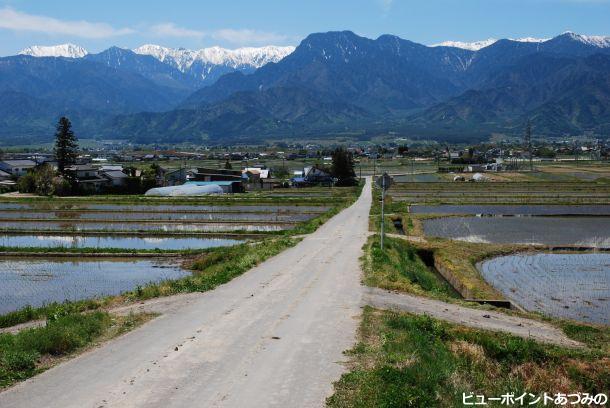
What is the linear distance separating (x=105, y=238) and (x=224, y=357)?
29.1m

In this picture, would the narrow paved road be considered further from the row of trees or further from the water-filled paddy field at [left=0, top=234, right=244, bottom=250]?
the row of trees

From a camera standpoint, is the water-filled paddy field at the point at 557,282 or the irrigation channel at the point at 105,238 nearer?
the water-filled paddy field at the point at 557,282

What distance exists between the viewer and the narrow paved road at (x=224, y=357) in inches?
355

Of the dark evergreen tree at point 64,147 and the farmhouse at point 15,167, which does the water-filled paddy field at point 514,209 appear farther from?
the farmhouse at point 15,167

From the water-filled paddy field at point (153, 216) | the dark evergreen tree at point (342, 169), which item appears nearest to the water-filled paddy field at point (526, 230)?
the water-filled paddy field at point (153, 216)

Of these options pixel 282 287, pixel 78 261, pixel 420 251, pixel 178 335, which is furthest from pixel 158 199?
pixel 178 335

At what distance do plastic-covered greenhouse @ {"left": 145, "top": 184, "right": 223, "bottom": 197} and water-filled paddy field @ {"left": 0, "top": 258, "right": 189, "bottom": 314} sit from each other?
42.5 m

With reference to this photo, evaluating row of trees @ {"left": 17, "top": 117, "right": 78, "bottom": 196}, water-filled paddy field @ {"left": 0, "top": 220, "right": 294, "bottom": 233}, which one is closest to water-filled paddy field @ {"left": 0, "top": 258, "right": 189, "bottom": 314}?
water-filled paddy field @ {"left": 0, "top": 220, "right": 294, "bottom": 233}

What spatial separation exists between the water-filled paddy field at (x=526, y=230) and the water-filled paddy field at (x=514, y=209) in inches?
144

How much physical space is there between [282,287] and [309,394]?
8.87 m

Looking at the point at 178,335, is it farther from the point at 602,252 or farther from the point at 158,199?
the point at 158,199

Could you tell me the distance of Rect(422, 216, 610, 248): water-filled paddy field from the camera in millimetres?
35906

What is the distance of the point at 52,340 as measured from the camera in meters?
11.5

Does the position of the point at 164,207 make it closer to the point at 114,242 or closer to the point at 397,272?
the point at 114,242
